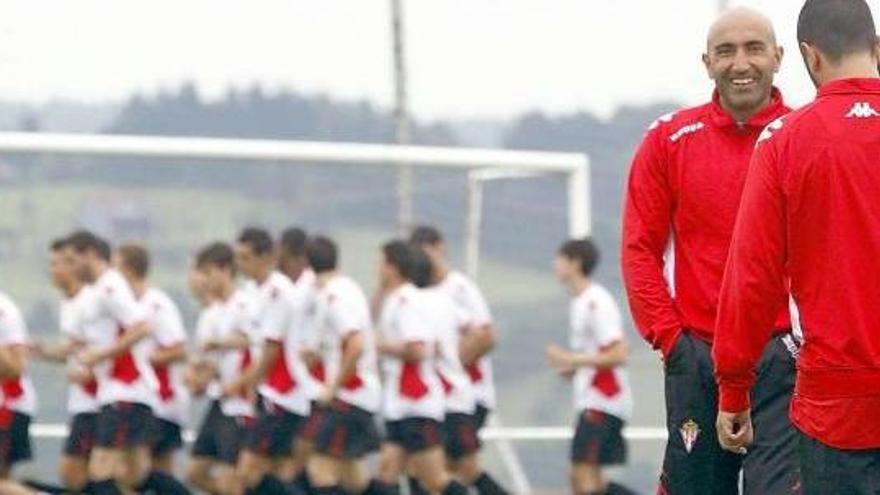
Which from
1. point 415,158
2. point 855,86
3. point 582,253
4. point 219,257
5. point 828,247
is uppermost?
point 855,86

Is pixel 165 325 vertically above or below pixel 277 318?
below

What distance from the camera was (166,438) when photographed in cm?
1817

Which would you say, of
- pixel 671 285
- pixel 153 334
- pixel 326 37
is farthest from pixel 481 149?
pixel 671 285

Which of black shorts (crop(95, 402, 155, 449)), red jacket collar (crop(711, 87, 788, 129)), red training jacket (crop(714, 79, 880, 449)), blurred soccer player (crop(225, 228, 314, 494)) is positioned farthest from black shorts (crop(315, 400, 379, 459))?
red training jacket (crop(714, 79, 880, 449))

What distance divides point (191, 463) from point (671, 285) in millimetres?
10617

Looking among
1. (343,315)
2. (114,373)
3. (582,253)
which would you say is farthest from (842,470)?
(114,373)

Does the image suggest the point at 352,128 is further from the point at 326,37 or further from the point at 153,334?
the point at 153,334

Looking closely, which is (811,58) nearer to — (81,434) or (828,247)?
(828,247)

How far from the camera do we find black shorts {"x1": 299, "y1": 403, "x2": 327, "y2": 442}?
17109 millimetres

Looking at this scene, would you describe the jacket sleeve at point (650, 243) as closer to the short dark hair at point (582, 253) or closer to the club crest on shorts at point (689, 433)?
the club crest on shorts at point (689, 433)

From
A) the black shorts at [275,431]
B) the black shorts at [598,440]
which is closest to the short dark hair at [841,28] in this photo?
the black shorts at [598,440]

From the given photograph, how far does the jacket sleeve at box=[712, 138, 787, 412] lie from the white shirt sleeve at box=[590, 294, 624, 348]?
10.2 meters

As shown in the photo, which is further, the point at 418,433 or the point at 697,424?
the point at 418,433

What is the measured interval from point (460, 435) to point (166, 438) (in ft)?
6.70
